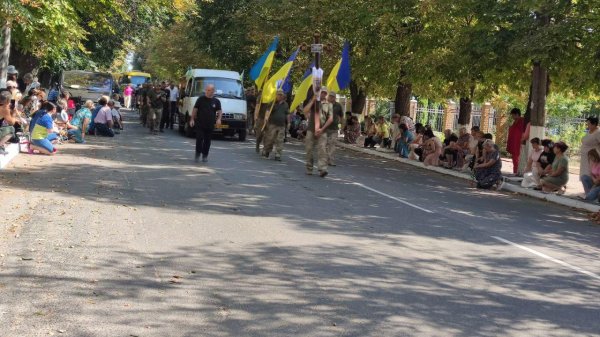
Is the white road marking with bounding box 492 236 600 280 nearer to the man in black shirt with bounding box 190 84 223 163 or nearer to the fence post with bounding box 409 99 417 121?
the man in black shirt with bounding box 190 84 223 163

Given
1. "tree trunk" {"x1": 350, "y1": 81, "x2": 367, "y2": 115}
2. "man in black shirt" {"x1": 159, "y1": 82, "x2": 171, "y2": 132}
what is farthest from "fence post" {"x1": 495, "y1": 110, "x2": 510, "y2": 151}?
"man in black shirt" {"x1": 159, "y1": 82, "x2": 171, "y2": 132}

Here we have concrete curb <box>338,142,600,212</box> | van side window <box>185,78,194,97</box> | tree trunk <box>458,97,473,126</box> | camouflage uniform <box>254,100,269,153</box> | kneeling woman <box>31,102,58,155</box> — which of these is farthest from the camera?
van side window <box>185,78,194,97</box>

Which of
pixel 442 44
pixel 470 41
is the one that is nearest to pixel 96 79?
pixel 442 44

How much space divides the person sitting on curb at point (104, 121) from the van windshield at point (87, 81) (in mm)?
11688

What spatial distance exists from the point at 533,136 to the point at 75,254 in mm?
15781

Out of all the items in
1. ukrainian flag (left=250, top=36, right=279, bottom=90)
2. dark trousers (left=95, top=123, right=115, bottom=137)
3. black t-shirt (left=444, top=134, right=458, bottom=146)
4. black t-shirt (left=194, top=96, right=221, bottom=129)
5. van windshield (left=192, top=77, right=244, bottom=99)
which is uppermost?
ukrainian flag (left=250, top=36, right=279, bottom=90)

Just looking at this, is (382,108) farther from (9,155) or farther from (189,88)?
(9,155)

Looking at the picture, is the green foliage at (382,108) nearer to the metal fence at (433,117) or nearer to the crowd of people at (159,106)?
the metal fence at (433,117)

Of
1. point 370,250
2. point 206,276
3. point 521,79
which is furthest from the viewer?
point 521,79

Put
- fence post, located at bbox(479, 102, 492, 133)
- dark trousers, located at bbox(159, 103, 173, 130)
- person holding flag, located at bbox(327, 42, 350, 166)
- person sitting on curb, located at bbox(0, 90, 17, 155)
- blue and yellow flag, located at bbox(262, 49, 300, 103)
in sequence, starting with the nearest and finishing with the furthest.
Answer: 1. person sitting on curb, located at bbox(0, 90, 17, 155)
2. person holding flag, located at bbox(327, 42, 350, 166)
3. blue and yellow flag, located at bbox(262, 49, 300, 103)
4. dark trousers, located at bbox(159, 103, 173, 130)
5. fence post, located at bbox(479, 102, 492, 133)

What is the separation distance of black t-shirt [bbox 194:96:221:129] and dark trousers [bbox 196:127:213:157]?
0.15 metres

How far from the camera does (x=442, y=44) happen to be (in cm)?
2645

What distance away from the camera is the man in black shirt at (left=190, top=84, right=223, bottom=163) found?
60.6 ft

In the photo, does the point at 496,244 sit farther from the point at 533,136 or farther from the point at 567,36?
the point at 533,136
